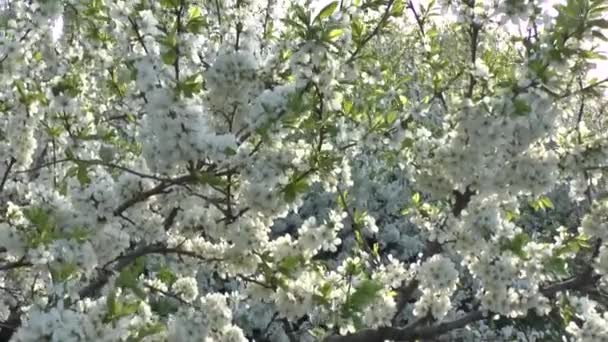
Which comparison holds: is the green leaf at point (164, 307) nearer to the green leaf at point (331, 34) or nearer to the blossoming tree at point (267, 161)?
the blossoming tree at point (267, 161)

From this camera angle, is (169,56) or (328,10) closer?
(169,56)

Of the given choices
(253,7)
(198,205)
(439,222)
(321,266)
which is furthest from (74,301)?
(439,222)

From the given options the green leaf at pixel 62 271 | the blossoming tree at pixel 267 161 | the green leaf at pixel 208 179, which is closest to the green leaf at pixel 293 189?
the blossoming tree at pixel 267 161

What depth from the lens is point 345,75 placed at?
4.17 m

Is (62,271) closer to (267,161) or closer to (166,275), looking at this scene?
(267,161)

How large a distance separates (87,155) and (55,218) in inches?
41.6

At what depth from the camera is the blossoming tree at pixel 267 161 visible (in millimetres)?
3436

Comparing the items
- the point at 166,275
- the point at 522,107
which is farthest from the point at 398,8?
the point at 166,275

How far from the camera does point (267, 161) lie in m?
3.59

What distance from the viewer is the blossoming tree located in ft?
11.3

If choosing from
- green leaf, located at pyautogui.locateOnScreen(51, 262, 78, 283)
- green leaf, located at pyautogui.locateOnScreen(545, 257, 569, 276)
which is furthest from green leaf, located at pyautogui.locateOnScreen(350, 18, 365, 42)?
green leaf, located at pyautogui.locateOnScreen(51, 262, 78, 283)

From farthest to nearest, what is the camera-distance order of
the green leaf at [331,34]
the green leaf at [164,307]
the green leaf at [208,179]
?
the green leaf at [164,307]
the green leaf at [331,34]
the green leaf at [208,179]

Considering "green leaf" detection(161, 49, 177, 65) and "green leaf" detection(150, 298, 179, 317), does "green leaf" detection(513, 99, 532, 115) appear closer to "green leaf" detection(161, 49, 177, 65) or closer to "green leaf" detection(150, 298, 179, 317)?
"green leaf" detection(161, 49, 177, 65)

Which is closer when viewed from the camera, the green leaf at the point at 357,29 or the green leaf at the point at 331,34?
the green leaf at the point at 331,34
